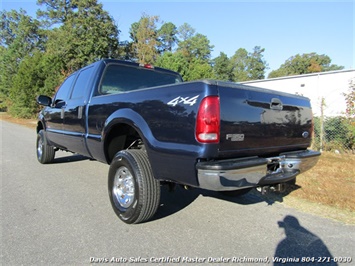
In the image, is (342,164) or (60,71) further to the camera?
(60,71)

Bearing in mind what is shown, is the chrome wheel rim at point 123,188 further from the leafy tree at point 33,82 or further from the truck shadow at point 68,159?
the leafy tree at point 33,82

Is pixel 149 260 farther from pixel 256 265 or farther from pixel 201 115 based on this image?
pixel 201 115

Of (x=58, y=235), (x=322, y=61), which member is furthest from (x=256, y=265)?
(x=322, y=61)

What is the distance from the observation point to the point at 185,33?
6309 centimetres

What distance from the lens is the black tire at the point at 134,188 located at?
116 inches

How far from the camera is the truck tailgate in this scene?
2488mm

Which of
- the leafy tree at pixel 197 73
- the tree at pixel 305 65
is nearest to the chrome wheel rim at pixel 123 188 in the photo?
the leafy tree at pixel 197 73

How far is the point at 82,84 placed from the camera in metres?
4.55

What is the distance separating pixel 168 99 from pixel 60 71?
24403 millimetres

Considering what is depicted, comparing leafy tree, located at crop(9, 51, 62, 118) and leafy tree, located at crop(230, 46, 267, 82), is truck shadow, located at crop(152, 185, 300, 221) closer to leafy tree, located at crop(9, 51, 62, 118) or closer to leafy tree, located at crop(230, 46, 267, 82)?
leafy tree, located at crop(9, 51, 62, 118)

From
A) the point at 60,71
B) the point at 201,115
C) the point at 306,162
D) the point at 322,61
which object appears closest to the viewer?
the point at 201,115

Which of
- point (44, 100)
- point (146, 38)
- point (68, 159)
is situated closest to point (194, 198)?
point (44, 100)

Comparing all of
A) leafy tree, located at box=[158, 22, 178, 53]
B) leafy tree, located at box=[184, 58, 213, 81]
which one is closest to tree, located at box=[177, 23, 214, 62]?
leafy tree, located at box=[158, 22, 178, 53]

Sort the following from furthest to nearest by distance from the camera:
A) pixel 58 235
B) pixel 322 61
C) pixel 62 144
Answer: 1. pixel 322 61
2. pixel 62 144
3. pixel 58 235
